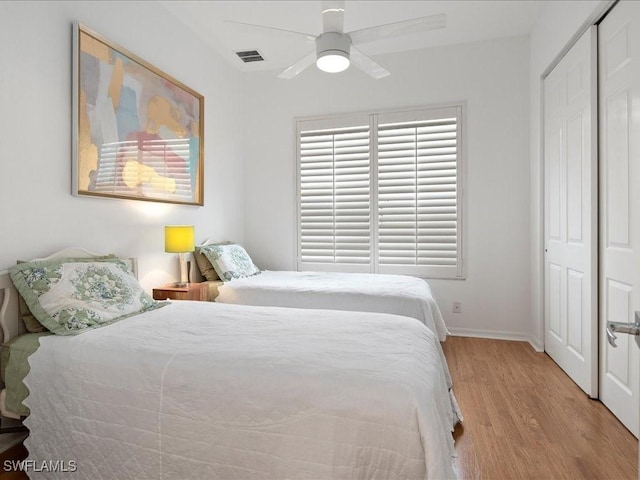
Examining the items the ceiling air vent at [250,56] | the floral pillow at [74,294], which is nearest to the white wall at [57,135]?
the floral pillow at [74,294]

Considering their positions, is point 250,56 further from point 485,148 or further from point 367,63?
point 485,148

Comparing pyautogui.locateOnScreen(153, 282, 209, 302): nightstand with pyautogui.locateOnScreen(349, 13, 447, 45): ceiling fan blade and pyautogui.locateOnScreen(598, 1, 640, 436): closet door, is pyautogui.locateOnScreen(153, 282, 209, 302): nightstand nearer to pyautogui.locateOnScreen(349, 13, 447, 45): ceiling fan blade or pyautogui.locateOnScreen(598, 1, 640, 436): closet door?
pyautogui.locateOnScreen(349, 13, 447, 45): ceiling fan blade

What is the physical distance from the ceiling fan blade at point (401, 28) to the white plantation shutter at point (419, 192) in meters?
1.71

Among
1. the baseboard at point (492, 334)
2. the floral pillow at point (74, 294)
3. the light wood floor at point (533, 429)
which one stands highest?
the floral pillow at point (74, 294)

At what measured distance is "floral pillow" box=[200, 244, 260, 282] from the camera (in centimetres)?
352

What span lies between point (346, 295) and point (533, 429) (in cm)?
149

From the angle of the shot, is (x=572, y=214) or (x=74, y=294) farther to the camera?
(x=572, y=214)

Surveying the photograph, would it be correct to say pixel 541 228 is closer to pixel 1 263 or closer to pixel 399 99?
pixel 399 99

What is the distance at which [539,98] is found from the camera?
3451mm

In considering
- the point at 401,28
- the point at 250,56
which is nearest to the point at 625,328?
the point at 401,28

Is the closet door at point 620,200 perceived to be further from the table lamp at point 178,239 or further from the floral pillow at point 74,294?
the table lamp at point 178,239

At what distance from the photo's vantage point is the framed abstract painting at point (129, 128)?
2.46m

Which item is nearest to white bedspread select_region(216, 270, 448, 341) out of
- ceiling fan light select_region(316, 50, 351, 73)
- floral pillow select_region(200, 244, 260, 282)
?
floral pillow select_region(200, 244, 260, 282)

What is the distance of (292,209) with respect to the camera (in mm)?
4508
